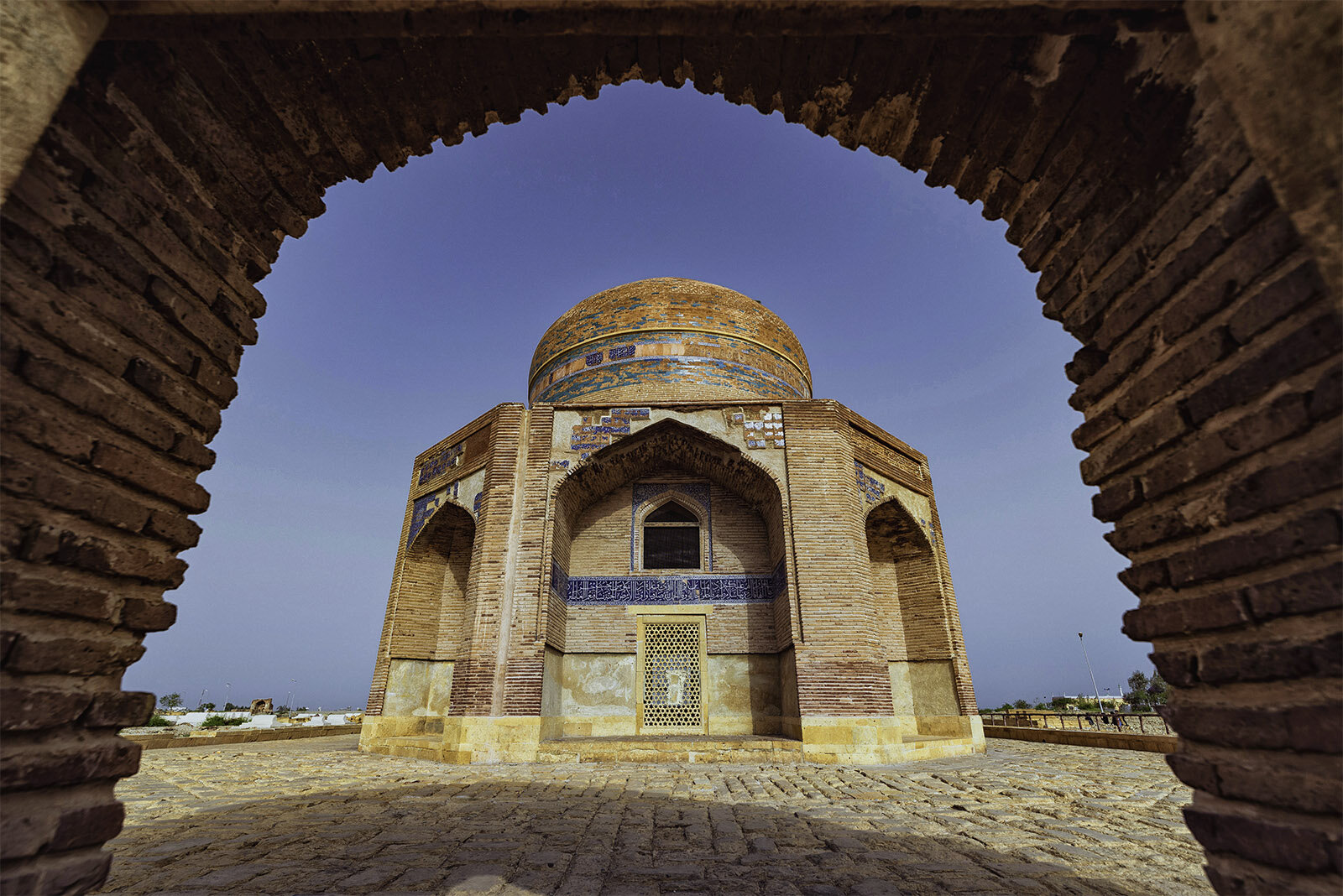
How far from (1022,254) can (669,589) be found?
9150mm

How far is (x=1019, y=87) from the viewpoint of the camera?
2275mm

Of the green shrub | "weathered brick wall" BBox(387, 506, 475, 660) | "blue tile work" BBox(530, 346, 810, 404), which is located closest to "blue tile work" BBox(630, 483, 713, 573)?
"blue tile work" BBox(530, 346, 810, 404)

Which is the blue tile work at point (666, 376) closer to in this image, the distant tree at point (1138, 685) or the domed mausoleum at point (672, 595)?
the domed mausoleum at point (672, 595)

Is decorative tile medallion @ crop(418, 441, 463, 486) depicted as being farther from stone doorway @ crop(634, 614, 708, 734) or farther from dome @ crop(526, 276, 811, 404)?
stone doorway @ crop(634, 614, 708, 734)

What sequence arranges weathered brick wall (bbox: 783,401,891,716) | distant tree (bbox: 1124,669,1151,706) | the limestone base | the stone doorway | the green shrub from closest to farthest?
1. the limestone base
2. weathered brick wall (bbox: 783,401,891,716)
3. the stone doorway
4. the green shrub
5. distant tree (bbox: 1124,669,1151,706)

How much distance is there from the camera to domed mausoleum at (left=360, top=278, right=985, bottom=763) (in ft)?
29.1

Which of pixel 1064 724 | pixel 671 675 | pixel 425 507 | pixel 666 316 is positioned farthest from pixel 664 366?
pixel 1064 724

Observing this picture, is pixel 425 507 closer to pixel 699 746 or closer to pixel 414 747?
pixel 414 747

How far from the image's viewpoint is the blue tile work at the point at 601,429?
10570 mm

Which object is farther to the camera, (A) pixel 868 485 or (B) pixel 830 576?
(A) pixel 868 485

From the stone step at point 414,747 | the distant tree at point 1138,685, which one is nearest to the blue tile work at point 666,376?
the stone step at point 414,747

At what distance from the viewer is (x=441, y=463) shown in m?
11.7

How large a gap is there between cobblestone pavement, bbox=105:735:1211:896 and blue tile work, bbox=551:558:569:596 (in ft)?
11.3

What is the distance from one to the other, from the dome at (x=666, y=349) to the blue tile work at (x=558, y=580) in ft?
13.9
